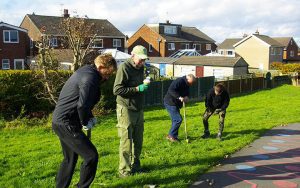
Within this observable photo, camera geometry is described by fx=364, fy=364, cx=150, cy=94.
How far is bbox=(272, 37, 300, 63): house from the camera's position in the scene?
72.9m

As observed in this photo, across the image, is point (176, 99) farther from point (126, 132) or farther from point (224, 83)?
point (224, 83)

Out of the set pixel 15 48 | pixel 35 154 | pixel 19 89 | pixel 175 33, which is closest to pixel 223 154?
pixel 35 154

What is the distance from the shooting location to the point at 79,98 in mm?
4754

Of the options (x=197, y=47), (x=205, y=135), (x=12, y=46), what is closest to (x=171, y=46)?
(x=197, y=47)

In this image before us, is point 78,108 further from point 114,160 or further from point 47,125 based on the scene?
point 47,125

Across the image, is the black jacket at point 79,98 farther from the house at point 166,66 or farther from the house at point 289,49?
the house at point 289,49

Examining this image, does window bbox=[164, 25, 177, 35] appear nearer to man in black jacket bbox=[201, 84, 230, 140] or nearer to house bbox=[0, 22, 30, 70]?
house bbox=[0, 22, 30, 70]

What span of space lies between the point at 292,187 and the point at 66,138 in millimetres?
3901

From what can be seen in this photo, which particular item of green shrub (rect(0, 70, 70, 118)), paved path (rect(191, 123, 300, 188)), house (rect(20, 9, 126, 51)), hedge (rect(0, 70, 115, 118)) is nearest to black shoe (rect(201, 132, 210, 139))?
paved path (rect(191, 123, 300, 188))

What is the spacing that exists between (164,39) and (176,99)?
50248 millimetres

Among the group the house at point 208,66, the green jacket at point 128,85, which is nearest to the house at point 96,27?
the house at point 208,66

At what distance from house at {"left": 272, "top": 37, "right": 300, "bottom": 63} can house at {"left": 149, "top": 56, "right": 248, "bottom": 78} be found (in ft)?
120

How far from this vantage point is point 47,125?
13.6 m

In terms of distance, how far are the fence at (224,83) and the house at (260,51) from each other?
23.5 m
